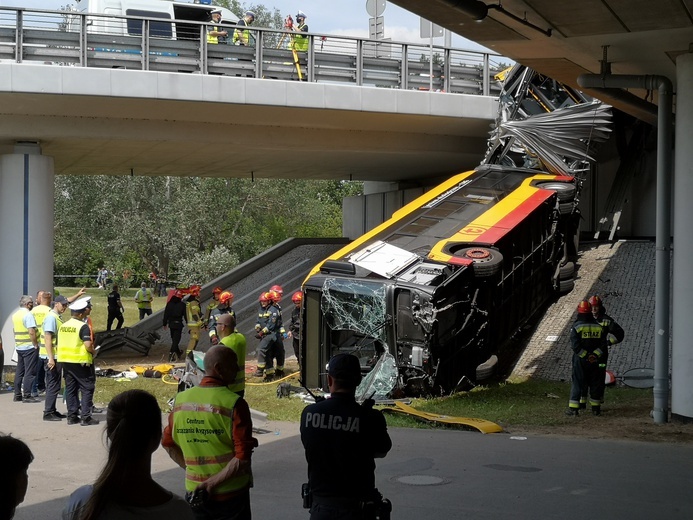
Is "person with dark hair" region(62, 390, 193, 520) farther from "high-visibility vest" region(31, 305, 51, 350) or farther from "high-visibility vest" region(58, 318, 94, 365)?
Answer: "high-visibility vest" region(31, 305, 51, 350)

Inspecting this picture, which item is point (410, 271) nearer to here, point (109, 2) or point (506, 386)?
point (506, 386)

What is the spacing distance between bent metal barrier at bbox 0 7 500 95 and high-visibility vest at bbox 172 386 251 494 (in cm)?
1455

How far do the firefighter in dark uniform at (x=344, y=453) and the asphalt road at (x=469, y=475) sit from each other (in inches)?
125

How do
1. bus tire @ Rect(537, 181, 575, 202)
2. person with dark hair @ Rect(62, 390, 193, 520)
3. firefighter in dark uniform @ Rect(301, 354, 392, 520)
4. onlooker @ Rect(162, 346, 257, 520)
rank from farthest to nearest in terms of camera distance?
bus tire @ Rect(537, 181, 575, 202) → onlooker @ Rect(162, 346, 257, 520) → firefighter in dark uniform @ Rect(301, 354, 392, 520) → person with dark hair @ Rect(62, 390, 193, 520)

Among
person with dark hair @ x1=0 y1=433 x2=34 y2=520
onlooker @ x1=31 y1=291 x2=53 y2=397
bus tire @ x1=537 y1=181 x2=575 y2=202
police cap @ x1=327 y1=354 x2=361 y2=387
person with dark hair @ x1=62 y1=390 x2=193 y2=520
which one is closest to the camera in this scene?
person with dark hair @ x1=0 y1=433 x2=34 y2=520

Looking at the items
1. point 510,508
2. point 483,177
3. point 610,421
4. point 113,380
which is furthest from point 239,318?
point 510,508

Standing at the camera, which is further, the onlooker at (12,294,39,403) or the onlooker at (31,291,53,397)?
the onlooker at (12,294,39,403)

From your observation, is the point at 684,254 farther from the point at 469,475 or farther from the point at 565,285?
the point at 565,285

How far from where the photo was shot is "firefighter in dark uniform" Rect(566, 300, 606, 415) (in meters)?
12.9

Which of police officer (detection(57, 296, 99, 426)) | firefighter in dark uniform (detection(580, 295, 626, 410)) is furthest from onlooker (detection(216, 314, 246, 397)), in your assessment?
firefighter in dark uniform (detection(580, 295, 626, 410))

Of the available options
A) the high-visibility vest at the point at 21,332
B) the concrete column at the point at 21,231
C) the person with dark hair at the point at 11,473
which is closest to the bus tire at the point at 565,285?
the high-visibility vest at the point at 21,332

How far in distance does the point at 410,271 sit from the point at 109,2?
14.6 metres

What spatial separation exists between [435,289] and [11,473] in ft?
36.3

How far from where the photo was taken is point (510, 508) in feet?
26.7
